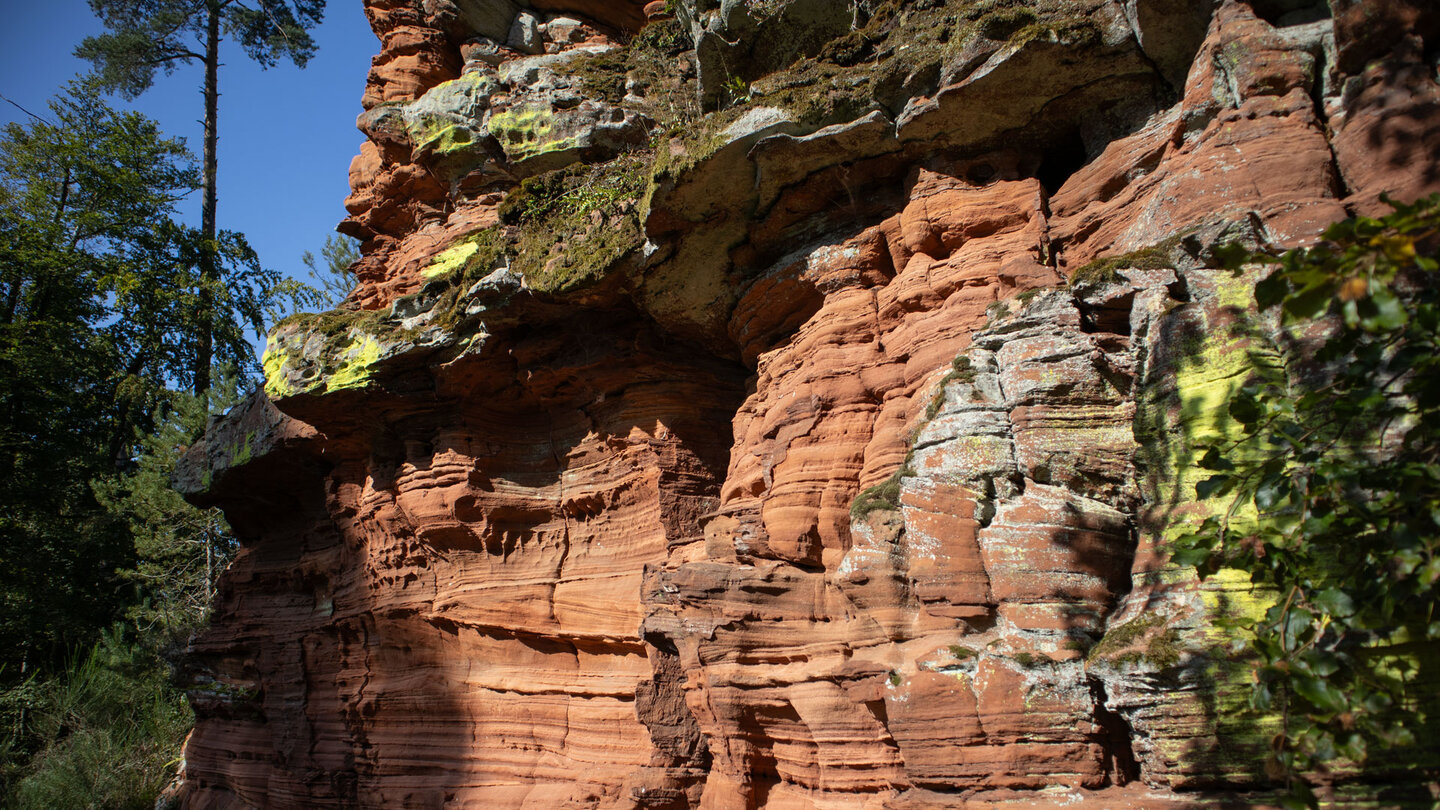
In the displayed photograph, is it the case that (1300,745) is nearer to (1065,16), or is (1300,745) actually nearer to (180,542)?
(1065,16)

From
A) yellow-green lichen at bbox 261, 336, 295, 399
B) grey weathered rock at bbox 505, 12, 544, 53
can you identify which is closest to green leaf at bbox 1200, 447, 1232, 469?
yellow-green lichen at bbox 261, 336, 295, 399

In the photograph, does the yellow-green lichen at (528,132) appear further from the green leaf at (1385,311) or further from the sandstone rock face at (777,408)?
the green leaf at (1385,311)

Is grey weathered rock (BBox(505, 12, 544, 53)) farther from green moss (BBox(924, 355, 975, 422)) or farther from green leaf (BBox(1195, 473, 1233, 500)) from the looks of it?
green leaf (BBox(1195, 473, 1233, 500))

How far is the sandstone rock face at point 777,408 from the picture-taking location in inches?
Answer: 150

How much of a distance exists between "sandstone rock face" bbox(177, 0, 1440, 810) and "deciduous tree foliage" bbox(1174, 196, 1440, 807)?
19.5 inches

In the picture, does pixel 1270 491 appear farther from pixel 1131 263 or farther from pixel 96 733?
pixel 96 733

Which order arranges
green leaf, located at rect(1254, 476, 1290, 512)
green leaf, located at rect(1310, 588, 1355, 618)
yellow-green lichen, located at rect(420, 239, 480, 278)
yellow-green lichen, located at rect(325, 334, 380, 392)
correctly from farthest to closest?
yellow-green lichen, located at rect(325, 334, 380, 392) < yellow-green lichen, located at rect(420, 239, 480, 278) < green leaf, located at rect(1254, 476, 1290, 512) < green leaf, located at rect(1310, 588, 1355, 618)

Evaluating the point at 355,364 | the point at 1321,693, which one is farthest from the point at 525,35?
the point at 1321,693

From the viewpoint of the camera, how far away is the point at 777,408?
241 inches

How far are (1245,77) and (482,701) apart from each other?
7984 millimetres

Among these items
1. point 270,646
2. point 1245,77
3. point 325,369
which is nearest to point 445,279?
point 325,369

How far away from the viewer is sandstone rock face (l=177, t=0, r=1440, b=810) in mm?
3822

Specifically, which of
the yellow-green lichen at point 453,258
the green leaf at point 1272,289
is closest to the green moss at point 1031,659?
the green leaf at point 1272,289

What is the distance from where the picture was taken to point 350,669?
Result: 9.04 m
